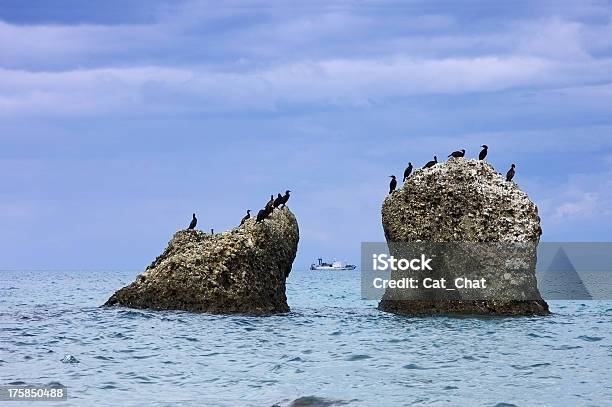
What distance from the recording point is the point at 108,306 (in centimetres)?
3544

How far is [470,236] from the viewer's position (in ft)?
104

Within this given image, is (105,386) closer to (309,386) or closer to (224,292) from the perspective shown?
(309,386)

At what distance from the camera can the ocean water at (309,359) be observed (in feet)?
59.3

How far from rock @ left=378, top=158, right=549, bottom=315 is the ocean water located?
0.97 metres

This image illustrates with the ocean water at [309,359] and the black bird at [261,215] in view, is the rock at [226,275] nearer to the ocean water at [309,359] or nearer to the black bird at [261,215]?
the black bird at [261,215]

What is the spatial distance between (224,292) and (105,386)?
13.1 meters

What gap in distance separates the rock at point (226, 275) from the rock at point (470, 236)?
451 centimetres

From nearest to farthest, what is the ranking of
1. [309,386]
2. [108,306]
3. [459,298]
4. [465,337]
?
[309,386], [465,337], [459,298], [108,306]

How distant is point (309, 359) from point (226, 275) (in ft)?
30.8

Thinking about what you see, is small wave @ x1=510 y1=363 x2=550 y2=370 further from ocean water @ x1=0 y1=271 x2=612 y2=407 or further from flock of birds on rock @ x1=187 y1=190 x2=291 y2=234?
flock of birds on rock @ x1=187 y1=190 x2=291 y2=234

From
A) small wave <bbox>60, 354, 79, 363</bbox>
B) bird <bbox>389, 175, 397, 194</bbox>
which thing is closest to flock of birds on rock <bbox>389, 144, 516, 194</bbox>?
bird <bbox>389, 175, 397, 194</bbox>

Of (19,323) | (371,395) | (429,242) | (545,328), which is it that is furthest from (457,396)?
(19,323)

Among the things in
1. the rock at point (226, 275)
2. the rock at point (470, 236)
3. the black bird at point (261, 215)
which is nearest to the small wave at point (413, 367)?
the rock at point (470, 236)

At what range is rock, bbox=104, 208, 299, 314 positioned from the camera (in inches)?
1256
